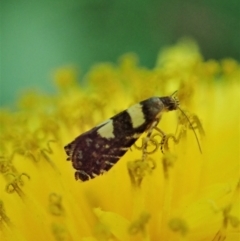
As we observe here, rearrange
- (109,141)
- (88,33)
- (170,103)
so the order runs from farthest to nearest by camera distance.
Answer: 1. (88,33)
2. (170,103)
3. (109,141)

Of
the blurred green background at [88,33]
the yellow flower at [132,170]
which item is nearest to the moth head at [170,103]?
the yellow flower at [132,170]

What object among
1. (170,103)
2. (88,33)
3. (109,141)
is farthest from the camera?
(88,33)

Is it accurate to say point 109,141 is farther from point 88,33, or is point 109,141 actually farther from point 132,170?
point 88,33

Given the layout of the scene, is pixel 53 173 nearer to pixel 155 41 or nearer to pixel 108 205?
pixel 108 205

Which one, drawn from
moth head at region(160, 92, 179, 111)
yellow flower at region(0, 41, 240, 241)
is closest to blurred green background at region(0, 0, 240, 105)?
yellow flower at region(0, 41, 240, 241)

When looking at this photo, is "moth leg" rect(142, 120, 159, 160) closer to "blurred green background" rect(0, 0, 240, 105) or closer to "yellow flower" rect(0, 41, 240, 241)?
"yellow flower" rect(0, 41, 240, 241)

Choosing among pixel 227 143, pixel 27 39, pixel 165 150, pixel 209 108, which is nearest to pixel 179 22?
pixel 27 39

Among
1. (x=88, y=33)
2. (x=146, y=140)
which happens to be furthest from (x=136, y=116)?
(x=88, y=33)

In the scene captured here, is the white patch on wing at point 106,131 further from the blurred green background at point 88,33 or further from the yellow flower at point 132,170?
the blurred green background at point 88,33
